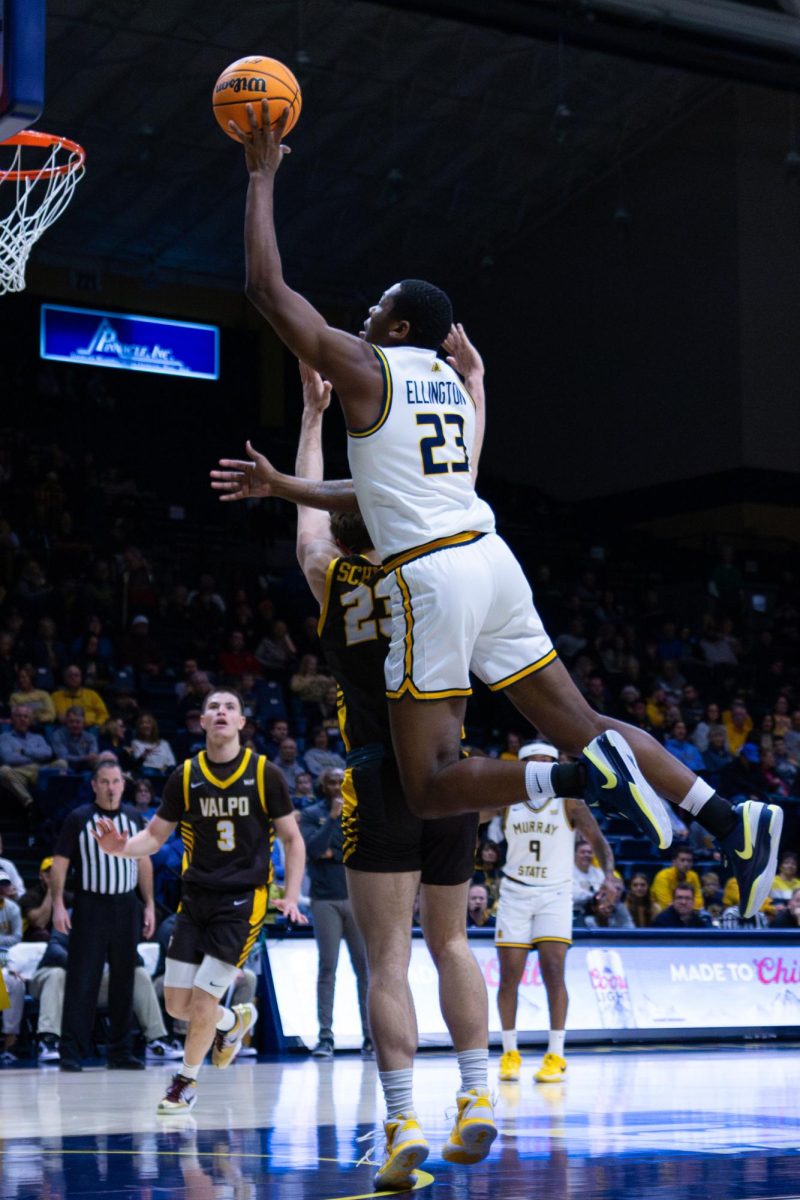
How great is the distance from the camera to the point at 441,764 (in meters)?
5.05

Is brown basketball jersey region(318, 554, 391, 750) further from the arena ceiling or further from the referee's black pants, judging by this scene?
the arena ceiling

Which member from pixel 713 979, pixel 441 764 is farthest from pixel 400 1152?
pixel 713 979

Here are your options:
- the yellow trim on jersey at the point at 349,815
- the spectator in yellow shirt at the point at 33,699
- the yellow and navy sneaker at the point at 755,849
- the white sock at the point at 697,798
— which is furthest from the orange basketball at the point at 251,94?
the spectator in yellow shirt at the point at 33,699

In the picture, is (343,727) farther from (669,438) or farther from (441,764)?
(669,438)

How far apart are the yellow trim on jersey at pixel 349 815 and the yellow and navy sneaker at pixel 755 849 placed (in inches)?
47.2

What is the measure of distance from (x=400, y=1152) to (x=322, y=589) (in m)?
2.05

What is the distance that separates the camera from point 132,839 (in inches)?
326

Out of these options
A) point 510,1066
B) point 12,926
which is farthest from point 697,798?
point 12,926

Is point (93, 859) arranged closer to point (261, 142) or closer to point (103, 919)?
point (103, 919)

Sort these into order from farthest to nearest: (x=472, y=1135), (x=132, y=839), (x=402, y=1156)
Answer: (x=132, y=839)
(x=472, y=1135)
(x=402, y=1156)

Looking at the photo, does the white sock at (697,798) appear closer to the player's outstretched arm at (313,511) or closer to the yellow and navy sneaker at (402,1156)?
the yellow and navy sneaker at (402,1156)

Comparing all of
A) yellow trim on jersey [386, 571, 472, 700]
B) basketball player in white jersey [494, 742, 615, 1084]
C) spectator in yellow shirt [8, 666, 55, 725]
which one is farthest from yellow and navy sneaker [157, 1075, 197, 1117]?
spectator in yellow shirt [8, 666, 55, 725]

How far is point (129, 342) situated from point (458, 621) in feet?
75.5

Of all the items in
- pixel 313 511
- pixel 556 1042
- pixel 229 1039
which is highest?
pixel 313 511
